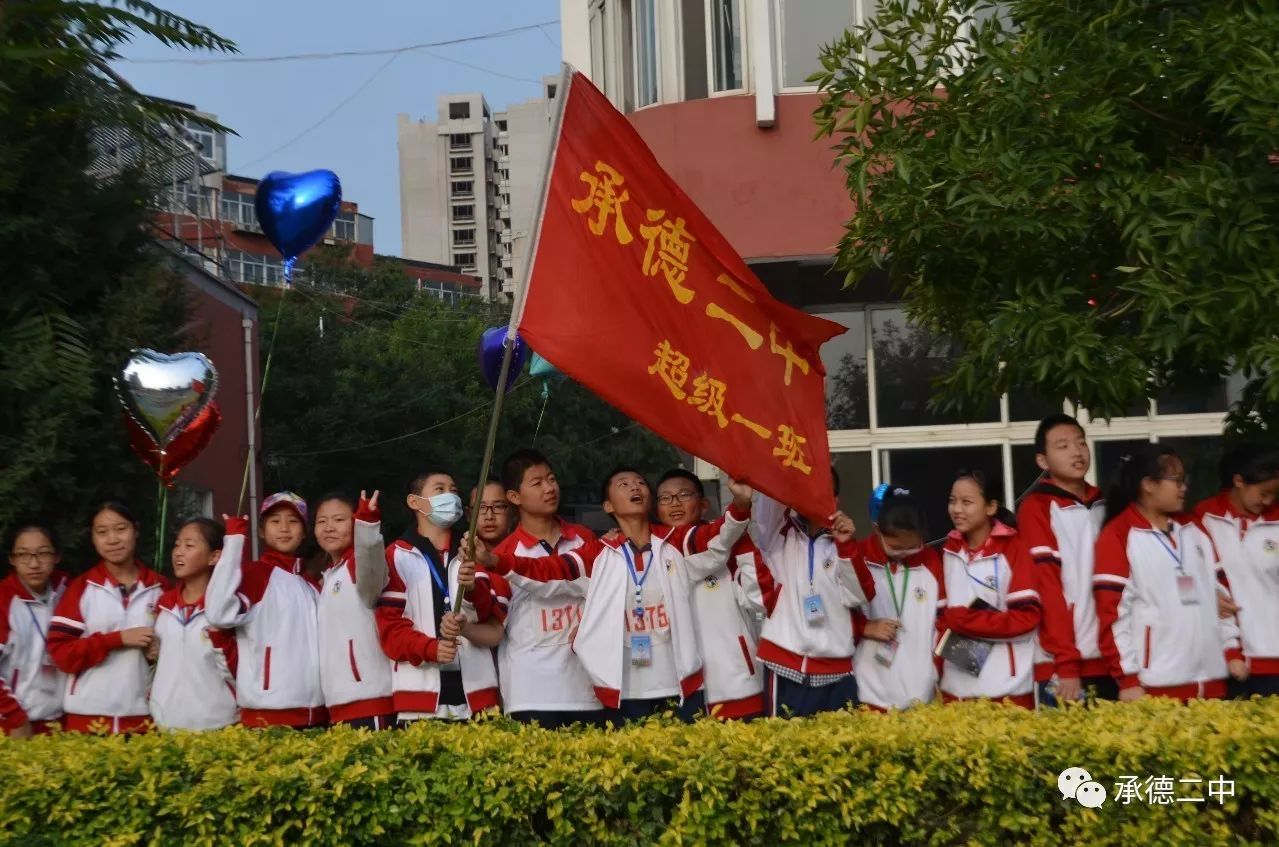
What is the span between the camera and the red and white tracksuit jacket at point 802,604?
670 cm

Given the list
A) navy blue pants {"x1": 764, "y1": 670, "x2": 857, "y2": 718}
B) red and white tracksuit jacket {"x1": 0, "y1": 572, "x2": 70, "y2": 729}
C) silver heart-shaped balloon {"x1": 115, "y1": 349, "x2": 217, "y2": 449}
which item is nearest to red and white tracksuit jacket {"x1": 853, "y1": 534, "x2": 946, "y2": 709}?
navy blue pants {"x1": 764, "y1": 670, "x2": 857, "y2": 718}

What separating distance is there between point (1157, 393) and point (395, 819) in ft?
14.6

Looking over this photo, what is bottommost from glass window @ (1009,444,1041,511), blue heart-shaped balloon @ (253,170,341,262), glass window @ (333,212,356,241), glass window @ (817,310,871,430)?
glass window @ (1009,444,1041,511)

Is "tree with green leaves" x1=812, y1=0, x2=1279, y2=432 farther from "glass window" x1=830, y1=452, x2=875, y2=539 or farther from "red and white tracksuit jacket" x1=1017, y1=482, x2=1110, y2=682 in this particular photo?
"glass window" x1=830, y1=452, x2=875, y2=539

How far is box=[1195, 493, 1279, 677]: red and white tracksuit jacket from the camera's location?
6602mm

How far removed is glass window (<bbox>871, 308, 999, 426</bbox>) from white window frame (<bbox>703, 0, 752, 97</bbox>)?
259 cm

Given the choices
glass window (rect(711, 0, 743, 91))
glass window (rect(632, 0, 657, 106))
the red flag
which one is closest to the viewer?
the red flag

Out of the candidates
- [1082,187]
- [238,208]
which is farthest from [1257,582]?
[238,208]

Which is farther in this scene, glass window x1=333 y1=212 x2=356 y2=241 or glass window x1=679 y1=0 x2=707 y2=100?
glass window x1=333 y1=212 x2=356 y2=241

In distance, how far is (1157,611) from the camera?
6352mm

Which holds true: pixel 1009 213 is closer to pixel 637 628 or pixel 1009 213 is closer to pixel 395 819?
→ pixel 637 628

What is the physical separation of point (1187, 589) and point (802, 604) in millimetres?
1567

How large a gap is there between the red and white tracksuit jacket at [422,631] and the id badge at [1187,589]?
2.78m

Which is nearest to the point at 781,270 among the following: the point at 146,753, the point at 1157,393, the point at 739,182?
the point at 739,182
